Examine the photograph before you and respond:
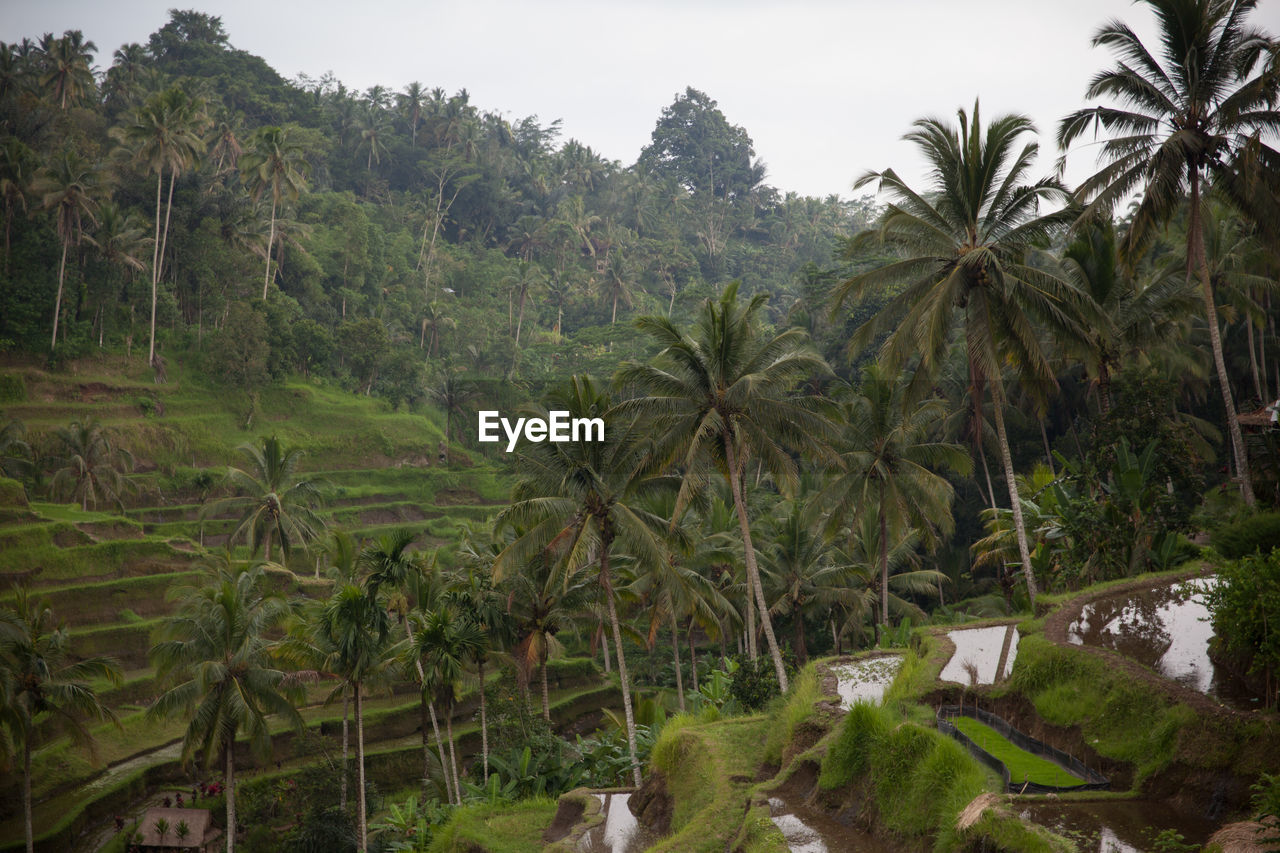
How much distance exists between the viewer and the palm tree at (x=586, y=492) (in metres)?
19.3

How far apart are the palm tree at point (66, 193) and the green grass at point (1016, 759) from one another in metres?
47.4

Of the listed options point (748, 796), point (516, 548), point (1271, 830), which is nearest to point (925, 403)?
point (516, 548)

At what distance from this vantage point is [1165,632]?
12102mm

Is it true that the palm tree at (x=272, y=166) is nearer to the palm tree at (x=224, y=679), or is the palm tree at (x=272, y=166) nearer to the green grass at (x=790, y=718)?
the palm tree at (x=224, y=679)

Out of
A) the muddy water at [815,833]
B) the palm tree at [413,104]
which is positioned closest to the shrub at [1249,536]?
the muddy water at [815,833]

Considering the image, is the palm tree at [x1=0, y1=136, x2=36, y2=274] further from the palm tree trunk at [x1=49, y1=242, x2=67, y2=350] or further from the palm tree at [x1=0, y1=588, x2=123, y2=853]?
the palm tree at [x1=0, y1=588, x2=123, y2=853]

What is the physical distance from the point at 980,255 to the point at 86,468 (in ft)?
132

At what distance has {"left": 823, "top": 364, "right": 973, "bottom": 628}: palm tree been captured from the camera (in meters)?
24.4

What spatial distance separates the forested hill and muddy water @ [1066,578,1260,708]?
1427 inches

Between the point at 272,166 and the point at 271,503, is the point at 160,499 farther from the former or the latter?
the point at 272,166

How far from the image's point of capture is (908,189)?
712 inches

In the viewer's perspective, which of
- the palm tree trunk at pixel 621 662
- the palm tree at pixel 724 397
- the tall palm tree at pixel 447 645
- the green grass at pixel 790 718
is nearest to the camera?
the green grass at pixel 790 718

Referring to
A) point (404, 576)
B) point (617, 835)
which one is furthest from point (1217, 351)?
point (404, 576)

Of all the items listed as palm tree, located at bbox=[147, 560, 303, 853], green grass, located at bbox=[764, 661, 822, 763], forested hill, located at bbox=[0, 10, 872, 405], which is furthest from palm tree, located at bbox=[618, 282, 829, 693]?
forested hill, located at bbox=[0, 10, 872, 405]
